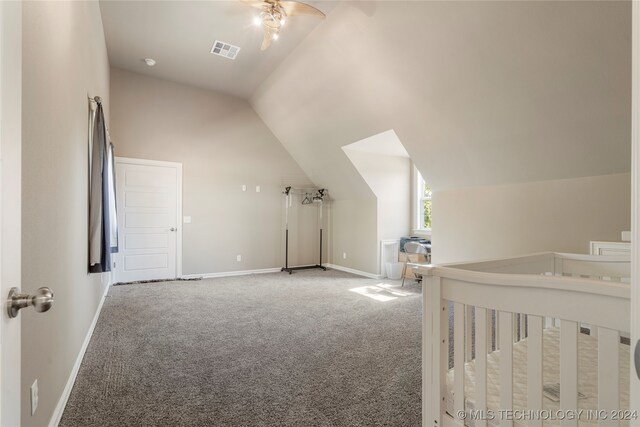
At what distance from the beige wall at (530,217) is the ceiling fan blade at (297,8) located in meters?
2.78

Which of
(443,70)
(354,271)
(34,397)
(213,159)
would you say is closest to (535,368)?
(34,397)

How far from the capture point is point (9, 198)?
0.66 m

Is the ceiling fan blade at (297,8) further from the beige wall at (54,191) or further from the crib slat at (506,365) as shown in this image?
the crib slat at (506,365)

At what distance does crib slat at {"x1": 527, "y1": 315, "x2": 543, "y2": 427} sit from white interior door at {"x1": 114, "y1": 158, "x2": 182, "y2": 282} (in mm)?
5362

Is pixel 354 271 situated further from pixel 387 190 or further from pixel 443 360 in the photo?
pixel 443 360

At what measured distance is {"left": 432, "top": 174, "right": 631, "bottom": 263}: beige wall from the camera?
2.92 metres

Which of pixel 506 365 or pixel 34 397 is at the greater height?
pixel 506 365

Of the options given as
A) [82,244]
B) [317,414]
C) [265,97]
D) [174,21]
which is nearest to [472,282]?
[317,414]

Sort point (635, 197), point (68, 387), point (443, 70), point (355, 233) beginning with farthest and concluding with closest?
point (355, 233), point (443, 70), point (68, 387), point (635, 197)

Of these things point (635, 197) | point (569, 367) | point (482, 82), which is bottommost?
point (569, 367)

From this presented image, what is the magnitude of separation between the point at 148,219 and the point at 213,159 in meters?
1.49

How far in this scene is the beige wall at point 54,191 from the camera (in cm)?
130

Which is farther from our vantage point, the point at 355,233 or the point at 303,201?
the point at 303,201

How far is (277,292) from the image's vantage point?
4562mm
